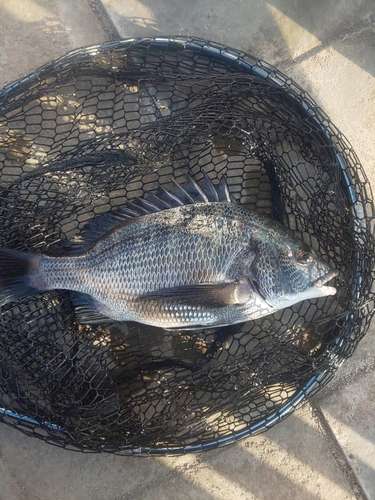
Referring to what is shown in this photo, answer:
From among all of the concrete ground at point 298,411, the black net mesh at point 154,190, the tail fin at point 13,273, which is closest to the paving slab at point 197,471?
the concrete ground at point 298,411

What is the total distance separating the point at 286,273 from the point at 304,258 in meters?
0.11

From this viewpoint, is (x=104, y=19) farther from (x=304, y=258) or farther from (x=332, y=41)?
(x=304, y=258)

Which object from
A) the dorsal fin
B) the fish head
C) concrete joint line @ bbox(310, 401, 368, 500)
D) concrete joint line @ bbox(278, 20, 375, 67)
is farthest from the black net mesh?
concrete joint line @ bbox(278, 20, 375, 67)

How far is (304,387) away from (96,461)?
123 centimetres

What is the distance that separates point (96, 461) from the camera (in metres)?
2.27

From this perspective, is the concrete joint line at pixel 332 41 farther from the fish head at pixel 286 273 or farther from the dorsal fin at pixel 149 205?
the fish head at pixel 286 273

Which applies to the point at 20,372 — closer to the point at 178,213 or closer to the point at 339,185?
the point at 178,213

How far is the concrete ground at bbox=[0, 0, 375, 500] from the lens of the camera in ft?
7.39

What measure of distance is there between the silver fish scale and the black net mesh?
0.78 ft

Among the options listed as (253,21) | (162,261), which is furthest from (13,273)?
(253,21)

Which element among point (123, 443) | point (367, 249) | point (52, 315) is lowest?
point (123, 443)

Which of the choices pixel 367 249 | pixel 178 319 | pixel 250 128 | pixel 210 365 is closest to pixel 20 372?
pixel 178 319

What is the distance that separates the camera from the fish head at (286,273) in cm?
187

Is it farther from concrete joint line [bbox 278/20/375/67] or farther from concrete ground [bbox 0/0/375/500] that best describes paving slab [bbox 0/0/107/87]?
concrete joint line [bbox 278/20/375/67]
